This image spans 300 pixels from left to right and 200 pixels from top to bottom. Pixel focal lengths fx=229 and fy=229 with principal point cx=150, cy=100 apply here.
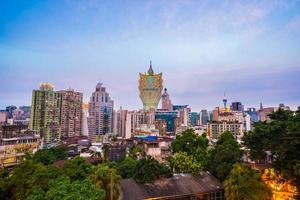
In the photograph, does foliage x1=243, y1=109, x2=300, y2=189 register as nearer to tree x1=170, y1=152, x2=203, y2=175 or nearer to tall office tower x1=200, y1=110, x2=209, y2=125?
tree x1=170, y1=152, x2=203, y2=175

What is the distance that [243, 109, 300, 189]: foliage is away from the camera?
56.9 ft

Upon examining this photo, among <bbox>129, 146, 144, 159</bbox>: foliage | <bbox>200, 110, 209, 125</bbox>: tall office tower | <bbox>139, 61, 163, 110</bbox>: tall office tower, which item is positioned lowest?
<bbox>129, 146, 144, 159</bbox>: foliage

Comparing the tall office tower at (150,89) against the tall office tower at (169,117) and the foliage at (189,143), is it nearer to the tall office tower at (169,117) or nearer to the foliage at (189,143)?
the tall office tower at (169,117)

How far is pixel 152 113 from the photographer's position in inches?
5497

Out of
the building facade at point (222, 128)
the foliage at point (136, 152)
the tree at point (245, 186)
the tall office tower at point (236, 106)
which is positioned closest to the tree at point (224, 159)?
the tree at point (245, 186)

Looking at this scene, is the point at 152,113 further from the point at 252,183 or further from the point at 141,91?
the point at 252,183

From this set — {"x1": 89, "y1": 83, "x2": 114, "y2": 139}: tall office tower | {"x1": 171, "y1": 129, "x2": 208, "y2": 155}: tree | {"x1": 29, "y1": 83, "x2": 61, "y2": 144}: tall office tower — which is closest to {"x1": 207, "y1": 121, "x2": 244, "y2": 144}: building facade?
{"x1": 89, "y1": 83, "x2": 114, "y2": 139}: tall office tower

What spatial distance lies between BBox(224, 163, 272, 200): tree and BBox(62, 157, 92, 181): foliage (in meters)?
12.2

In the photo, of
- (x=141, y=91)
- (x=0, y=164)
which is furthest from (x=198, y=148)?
(x=141, y=91)

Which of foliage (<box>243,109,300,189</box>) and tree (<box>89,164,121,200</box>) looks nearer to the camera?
tree (<box>89,164,121,200</box>)

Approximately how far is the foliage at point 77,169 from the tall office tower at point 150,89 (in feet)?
440

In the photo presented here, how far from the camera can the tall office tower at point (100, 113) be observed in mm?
123500

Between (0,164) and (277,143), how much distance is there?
4623cm

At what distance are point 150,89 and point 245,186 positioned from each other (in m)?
139
